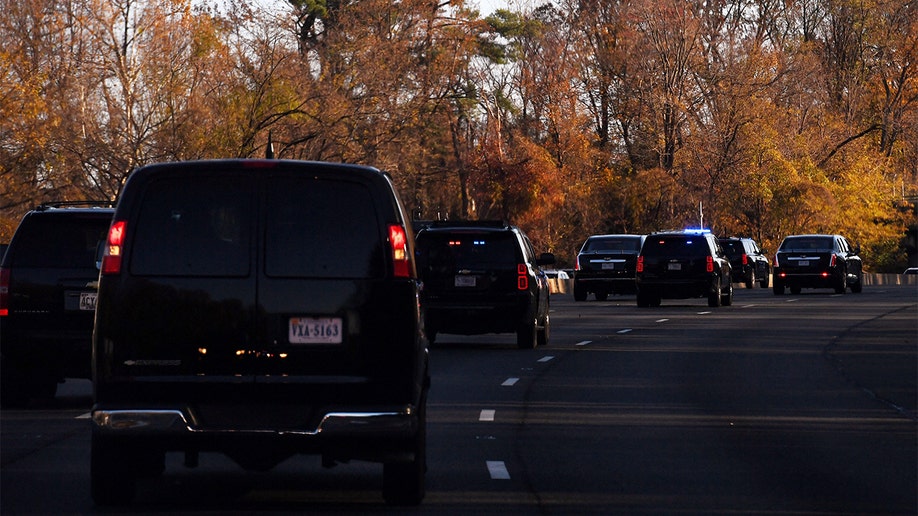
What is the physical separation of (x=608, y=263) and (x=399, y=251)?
35.6 metres

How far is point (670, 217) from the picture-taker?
251 feet

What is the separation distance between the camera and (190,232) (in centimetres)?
887

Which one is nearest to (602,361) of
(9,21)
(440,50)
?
(9,21)

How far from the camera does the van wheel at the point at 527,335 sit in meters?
24.3

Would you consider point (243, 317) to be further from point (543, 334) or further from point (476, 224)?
point (543, 334)

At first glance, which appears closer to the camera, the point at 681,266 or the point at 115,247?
the point at 115,247

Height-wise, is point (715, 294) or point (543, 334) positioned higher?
point (715, 294)

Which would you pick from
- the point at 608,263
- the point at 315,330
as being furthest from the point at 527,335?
the point at 608,263

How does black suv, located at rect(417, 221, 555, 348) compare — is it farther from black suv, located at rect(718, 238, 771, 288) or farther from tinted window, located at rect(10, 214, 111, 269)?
black suv, located at rect(718, 238, 771, 288)

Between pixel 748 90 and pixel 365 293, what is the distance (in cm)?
6786

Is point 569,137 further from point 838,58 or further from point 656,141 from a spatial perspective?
point 838,58

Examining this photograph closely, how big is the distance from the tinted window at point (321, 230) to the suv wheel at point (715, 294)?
30516 millimetres

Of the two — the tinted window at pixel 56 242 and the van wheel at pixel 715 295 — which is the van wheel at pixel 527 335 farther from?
the van wheel at pixel 715 295

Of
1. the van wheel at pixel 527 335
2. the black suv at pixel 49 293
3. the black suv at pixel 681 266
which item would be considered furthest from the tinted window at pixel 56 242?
the black suv at pixel 681 266
